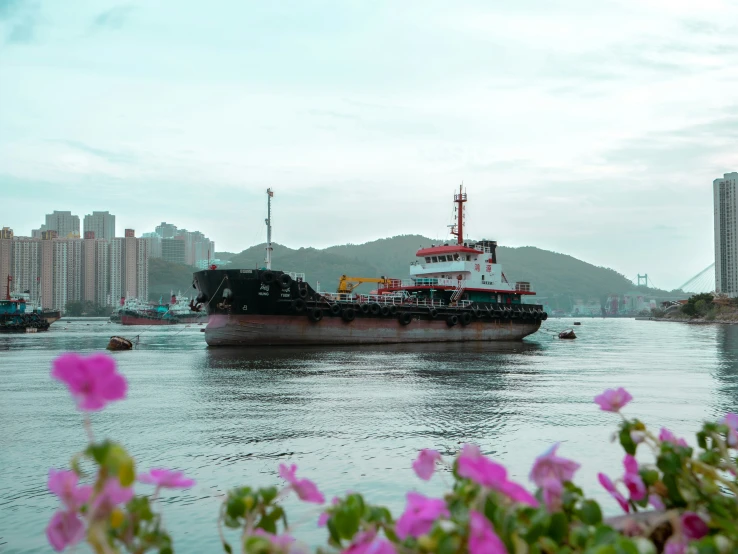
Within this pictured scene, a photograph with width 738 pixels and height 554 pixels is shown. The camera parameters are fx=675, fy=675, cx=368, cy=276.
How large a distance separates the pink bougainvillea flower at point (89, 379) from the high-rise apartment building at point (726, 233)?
167178 mm

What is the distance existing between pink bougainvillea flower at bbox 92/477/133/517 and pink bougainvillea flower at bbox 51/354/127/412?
0.74 feet

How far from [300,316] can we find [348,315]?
261 centimetres

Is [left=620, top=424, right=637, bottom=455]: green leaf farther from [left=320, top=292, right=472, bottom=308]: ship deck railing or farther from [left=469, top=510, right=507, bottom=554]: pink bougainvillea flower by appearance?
[left=320, top=292, right=472, bottom=308]: ship deck railing

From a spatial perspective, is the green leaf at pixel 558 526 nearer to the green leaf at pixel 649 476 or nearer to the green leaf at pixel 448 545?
the green leaf at pixel 448 545

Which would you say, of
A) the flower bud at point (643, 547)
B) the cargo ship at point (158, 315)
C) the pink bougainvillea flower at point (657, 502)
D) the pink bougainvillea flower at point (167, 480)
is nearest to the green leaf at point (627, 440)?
the pink bougainvillea flower at point (657, 502)

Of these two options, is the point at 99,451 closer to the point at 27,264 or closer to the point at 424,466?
the point at 424,466

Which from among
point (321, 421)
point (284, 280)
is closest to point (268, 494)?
point (321, 421)

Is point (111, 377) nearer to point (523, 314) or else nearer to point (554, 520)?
point (554, 520)

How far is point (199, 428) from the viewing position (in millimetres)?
10945

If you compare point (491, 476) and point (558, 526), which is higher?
point (491, 476)

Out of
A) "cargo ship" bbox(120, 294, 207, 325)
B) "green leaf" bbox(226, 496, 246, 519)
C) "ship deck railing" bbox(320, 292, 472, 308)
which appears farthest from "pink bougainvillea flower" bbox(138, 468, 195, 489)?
"cargo ship" bbox(120, 294, 207, 325)

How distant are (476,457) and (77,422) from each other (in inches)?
447

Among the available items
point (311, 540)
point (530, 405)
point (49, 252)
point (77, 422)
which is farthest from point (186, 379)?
point (49, 252)

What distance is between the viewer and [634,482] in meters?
2.56
